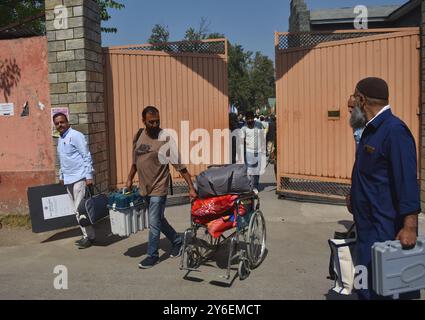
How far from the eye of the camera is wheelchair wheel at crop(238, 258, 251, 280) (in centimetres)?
454

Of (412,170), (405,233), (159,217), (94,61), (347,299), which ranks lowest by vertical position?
(347,299)

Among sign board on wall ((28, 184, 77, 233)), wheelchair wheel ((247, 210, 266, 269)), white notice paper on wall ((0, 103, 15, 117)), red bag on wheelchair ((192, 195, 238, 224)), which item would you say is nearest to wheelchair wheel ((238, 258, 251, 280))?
wheelchair wheel ((247, 210, 266, 269))

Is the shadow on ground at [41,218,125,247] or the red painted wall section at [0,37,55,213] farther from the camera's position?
the red painted wall section at [0,37,55,213]

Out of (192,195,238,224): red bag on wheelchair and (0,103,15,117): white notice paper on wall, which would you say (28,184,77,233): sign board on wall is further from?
(192,195,238,224): red bag on wheelchair

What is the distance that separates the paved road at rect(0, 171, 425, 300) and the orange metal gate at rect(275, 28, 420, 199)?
1.20m

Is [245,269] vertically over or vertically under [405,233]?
under

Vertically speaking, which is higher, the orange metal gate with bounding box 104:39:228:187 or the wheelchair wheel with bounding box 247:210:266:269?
the orange metal gate with bounding box 104:39:228:187

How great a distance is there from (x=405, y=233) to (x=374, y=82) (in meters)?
1.00

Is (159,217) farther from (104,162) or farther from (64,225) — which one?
(104,162)


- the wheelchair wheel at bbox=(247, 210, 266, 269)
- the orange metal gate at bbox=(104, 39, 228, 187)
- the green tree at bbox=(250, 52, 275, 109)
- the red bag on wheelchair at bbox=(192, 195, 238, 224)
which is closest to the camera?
the red bag on wheelchair at bbox=(192, 195, 238, 224)

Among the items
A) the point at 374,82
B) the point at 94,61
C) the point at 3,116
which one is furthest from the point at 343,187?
the point at 3,116

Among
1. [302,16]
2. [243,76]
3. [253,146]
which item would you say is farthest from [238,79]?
[253,146]

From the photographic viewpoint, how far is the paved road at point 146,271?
4324 millimetres

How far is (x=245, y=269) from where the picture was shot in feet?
15.2
